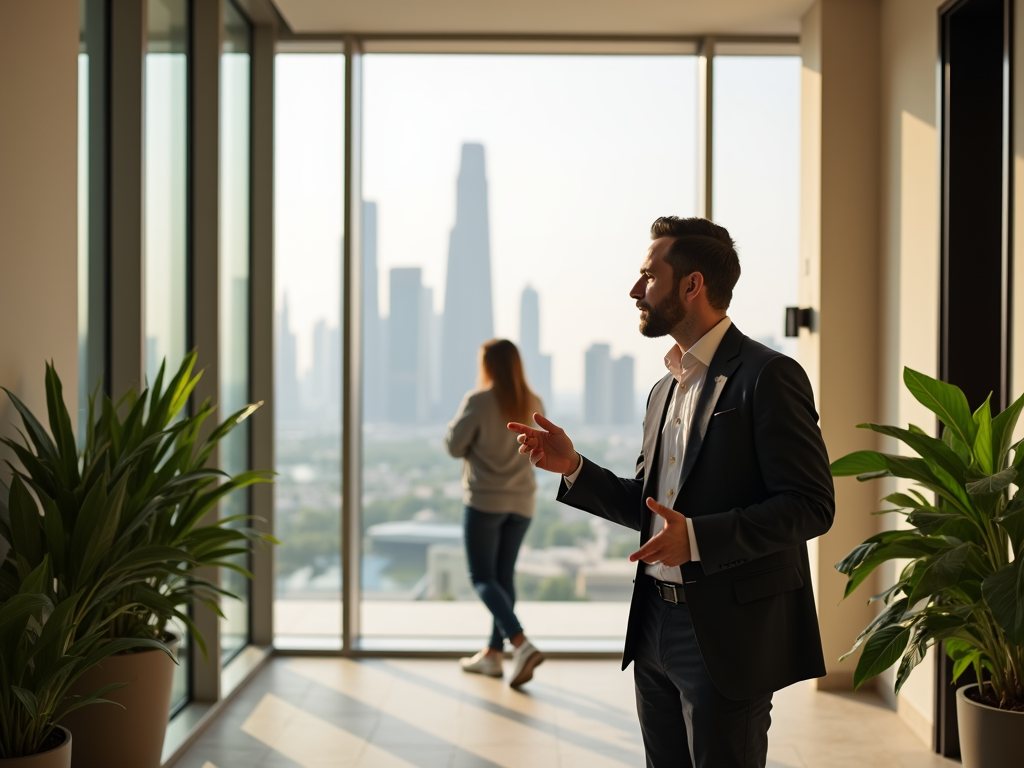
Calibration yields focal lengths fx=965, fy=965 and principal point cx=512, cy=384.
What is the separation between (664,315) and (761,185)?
3.13 m

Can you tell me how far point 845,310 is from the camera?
4539 millimetres

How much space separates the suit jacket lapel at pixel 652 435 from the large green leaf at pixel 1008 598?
2.94 ft

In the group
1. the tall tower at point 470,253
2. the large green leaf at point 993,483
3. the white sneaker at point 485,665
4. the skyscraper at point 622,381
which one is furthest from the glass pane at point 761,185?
the large green leaf at point 993,483

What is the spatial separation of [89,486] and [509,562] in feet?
8.16

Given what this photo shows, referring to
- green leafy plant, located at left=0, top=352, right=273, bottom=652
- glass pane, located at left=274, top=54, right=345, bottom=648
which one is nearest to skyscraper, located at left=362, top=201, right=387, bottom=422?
glass pane, located at left=274, top=54, right=345, bottom=648

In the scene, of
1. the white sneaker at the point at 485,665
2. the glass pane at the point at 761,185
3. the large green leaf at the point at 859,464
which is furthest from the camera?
the glass pane at the point at 761,185

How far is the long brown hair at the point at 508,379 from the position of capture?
4.52 meters

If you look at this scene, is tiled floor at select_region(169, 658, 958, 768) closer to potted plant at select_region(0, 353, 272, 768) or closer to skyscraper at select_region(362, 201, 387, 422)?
potted plant at select_region(0, 353, 272, 768)

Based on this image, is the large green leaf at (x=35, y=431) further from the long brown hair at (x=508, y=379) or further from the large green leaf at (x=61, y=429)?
the long brown hair at (x=508, y=379)

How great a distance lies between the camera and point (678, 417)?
2189 mm

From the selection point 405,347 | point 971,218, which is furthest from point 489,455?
point 971,218

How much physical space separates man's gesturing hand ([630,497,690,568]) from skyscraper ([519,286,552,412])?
3246 mm

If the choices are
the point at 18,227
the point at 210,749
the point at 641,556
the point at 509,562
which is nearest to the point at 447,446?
the point at 509,562

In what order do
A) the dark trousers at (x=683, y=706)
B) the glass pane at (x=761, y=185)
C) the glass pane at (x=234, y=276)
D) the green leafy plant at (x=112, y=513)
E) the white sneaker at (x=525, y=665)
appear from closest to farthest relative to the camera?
the dark trousers at (x=683, y=706), the green leafy plant at (x=112, y=513), the white sneaker at (x=525, y=665), the glass pane at (x=234, y=276), the glass pane at (x=761, y=185)
